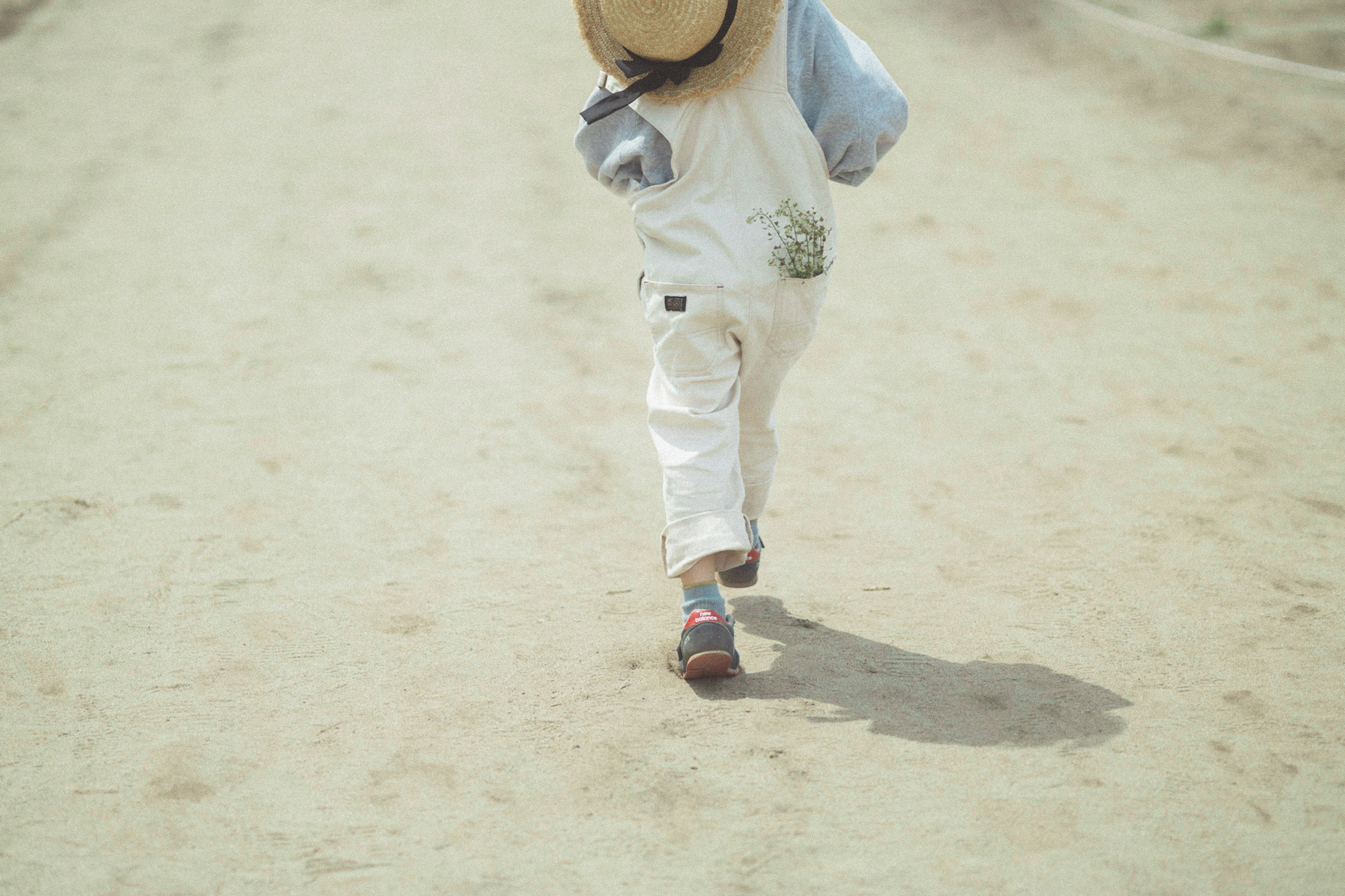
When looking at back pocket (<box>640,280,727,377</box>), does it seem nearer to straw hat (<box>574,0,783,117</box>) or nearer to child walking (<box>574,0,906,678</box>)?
child walking (<box>574,0,906,678</box>)

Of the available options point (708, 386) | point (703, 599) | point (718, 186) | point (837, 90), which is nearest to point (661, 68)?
point (718, 186)

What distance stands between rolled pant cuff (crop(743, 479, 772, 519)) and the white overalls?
0.84 ft

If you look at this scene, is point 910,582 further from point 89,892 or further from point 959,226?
point 959,226

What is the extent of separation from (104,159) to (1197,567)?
217 inches

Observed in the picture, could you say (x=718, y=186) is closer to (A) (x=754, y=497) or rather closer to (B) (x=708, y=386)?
(B) (x=708, y=386)

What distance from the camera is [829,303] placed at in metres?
4.67

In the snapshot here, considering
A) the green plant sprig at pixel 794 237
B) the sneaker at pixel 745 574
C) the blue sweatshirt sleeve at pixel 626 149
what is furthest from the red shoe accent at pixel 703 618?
the blue sweatshirt sleeve at pixel 626 149

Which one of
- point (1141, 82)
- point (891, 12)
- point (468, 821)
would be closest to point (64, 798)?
point (468, 821)

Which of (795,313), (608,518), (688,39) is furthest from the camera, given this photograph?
(608,518)

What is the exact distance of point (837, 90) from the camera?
215cm

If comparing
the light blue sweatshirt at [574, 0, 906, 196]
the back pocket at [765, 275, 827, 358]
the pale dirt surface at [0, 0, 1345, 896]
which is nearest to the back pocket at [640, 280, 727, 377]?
the back pocket at [765, 275, 827, 358]

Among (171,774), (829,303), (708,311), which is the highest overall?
(708,311)

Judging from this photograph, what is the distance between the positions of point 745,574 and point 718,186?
92cm

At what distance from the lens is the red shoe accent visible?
2.24 meters
